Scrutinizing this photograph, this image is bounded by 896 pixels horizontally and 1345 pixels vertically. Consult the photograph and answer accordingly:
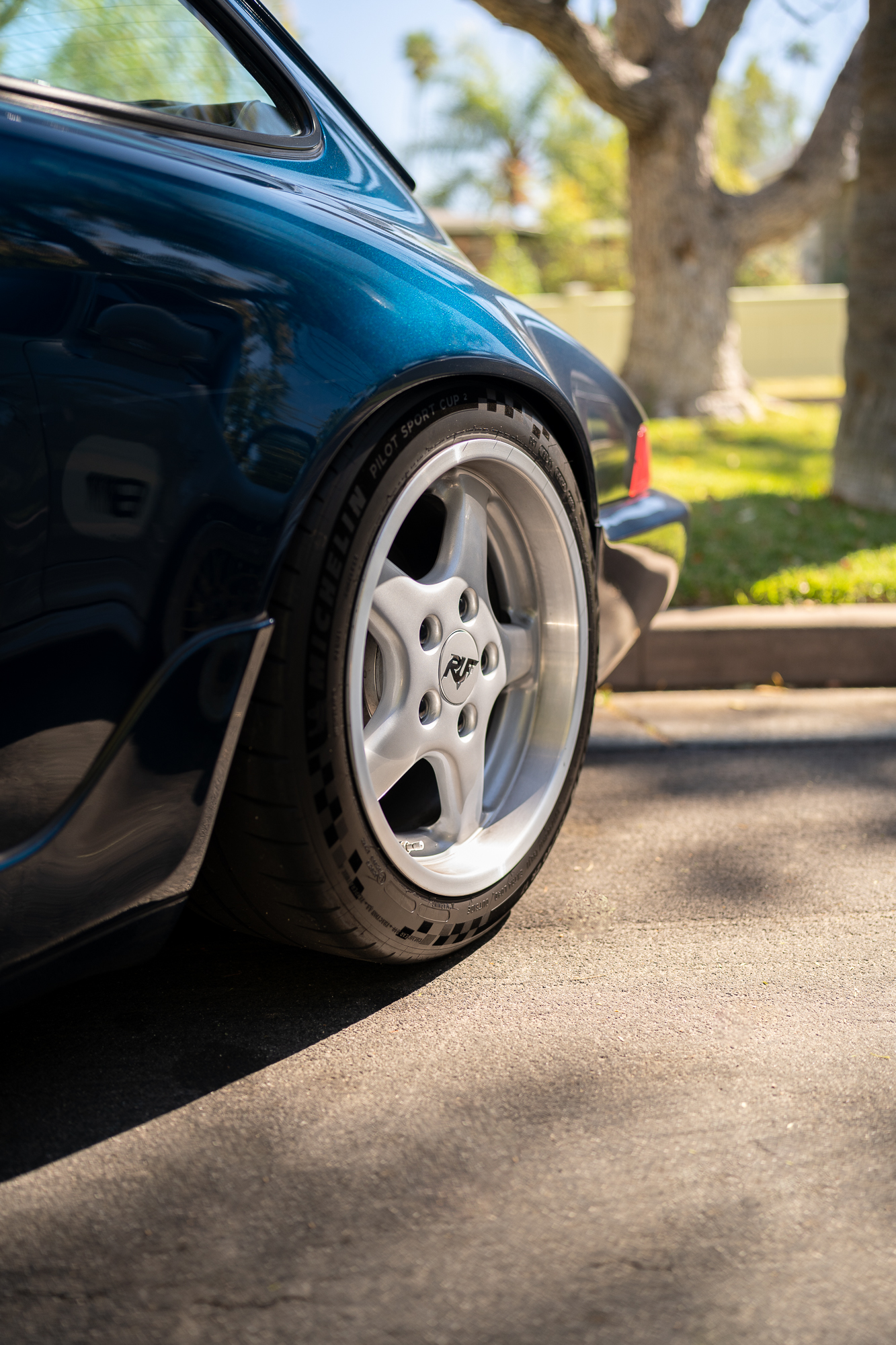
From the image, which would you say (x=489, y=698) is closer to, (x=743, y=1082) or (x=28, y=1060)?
(x=743, y=1082)

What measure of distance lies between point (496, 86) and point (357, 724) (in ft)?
163

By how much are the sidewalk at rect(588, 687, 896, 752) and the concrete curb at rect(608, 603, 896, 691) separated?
7cm

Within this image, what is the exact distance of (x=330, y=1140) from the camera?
1.48m

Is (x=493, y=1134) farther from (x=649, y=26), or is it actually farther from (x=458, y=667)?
(x=649, y=26)

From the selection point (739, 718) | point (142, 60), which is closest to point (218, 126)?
point (142, 60)

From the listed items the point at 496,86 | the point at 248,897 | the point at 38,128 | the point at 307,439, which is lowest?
the point at 248,897

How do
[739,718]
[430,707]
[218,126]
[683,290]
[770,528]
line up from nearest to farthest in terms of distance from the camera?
1. [218,126]
2. [430,707]
3. [739,718]
4. [770,528]
5. [683,290]

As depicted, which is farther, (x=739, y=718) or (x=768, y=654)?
(x=768, y=654)

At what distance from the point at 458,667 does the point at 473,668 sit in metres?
0.05

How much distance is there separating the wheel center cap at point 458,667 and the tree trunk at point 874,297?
4195 millimetres

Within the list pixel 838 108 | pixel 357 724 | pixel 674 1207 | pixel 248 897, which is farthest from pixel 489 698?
pixel 838 108

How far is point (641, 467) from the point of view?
108 inches

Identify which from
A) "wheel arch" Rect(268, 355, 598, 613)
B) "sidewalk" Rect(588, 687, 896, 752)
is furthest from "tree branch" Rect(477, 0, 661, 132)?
"wheel arch" Rect(268, 355, 598, 613)

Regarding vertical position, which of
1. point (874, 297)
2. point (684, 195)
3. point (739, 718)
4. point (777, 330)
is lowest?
point (739, 718)
